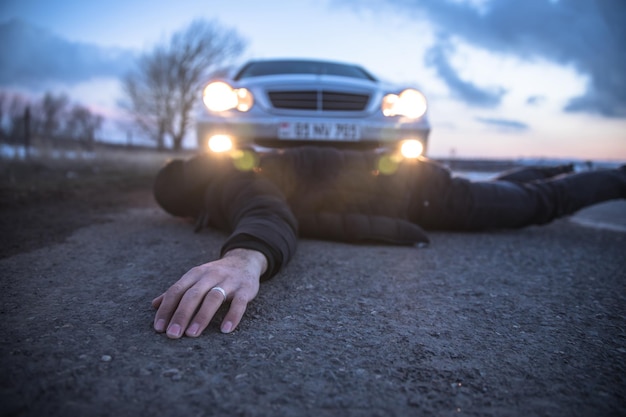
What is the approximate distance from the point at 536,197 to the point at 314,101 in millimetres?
1927

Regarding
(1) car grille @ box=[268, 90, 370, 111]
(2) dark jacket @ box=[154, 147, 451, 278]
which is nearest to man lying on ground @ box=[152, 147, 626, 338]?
(2) dark jacket @ box=[154, 147, 451, 278]

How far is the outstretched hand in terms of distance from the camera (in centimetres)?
104

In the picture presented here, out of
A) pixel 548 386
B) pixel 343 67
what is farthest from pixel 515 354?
pixel 343 67

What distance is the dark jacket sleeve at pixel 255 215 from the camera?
138 centimetres

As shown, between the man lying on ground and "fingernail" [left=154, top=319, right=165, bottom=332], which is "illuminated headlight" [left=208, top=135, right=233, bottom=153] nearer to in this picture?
the man lying on ground

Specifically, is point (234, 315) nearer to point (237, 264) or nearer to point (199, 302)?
point (199, 302)

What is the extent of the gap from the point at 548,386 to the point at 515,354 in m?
0.15

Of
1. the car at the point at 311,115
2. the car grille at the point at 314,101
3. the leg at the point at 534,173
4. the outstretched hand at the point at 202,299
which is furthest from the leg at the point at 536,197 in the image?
the outstretched hand at the point at 202,299

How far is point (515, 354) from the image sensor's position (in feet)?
3.38

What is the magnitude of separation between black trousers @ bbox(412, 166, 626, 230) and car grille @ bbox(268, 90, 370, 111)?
1.21 metres

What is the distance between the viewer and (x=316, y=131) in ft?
10.2

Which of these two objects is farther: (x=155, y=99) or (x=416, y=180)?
(x=155, y=99)

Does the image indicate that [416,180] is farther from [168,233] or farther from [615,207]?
[615,207]

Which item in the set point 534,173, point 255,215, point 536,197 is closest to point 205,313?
point 255,215
